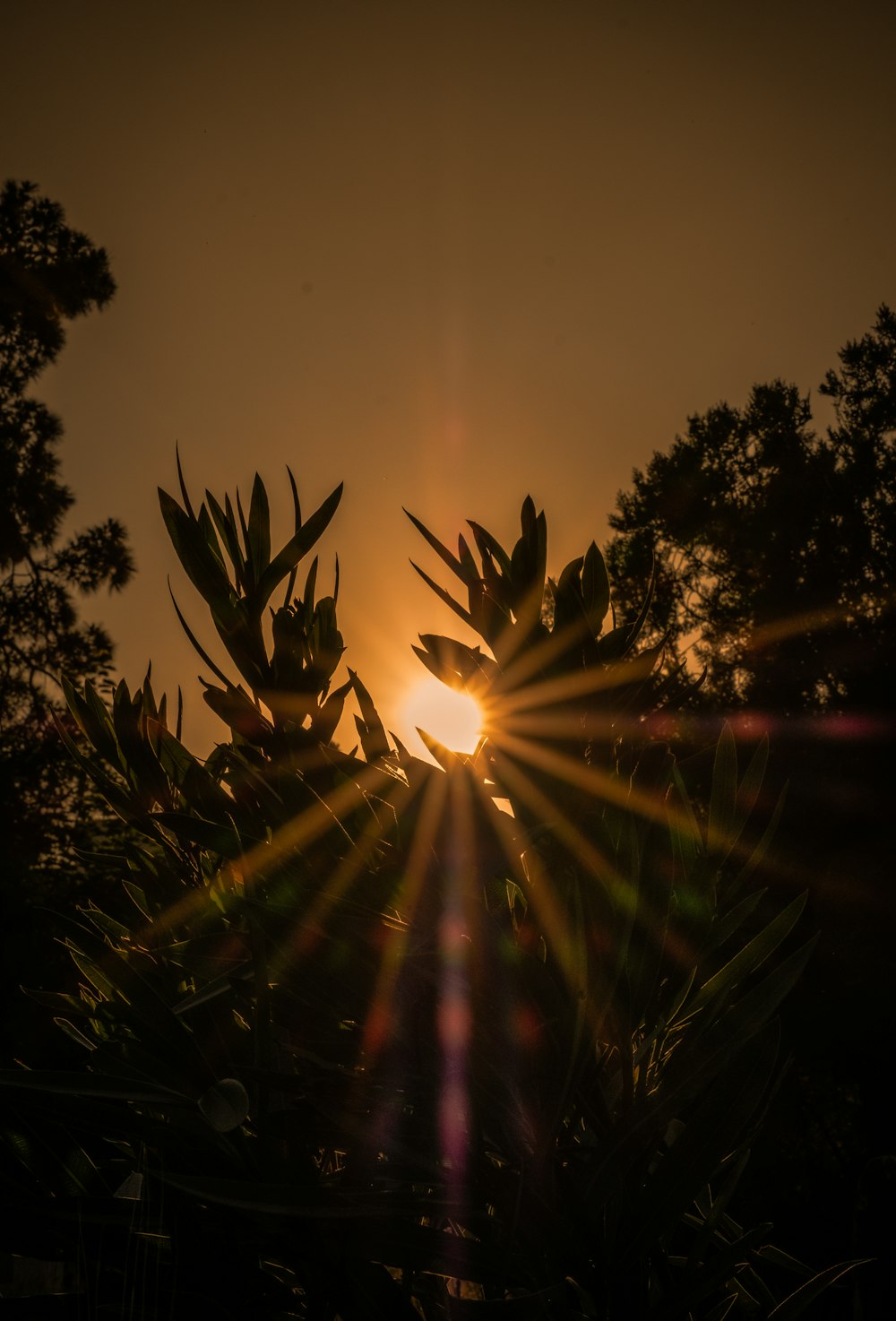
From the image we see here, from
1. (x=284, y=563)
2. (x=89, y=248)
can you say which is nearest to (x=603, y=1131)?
(x=284, y=563)

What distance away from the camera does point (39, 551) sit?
18.2 m

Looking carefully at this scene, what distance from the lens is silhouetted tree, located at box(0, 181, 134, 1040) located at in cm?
1577

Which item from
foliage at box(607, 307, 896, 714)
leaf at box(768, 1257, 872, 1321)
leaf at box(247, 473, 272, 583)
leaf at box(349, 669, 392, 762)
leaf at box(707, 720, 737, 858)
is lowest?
leaf at box(768, 1257, 872, 1321)

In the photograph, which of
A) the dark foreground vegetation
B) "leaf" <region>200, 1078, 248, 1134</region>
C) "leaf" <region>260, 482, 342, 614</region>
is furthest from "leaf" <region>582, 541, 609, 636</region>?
"leaf" <region>200, 1078, 248, 1134</region>

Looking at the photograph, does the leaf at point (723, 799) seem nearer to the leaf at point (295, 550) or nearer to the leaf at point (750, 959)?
the leaf at point (750, 959)

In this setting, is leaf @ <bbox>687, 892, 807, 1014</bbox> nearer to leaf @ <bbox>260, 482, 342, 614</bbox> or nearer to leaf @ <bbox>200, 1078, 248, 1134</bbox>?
leaf @ <bbox>200, 1078, 248, 1134</bbox>

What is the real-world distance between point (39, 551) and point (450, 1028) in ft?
64.6

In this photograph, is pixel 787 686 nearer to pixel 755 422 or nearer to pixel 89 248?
pixel 755 422

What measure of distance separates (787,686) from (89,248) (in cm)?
1888

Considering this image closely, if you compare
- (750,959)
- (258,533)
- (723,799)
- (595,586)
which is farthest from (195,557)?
(750,959)

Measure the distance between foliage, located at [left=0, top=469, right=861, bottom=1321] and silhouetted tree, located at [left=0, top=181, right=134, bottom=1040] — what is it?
1542cm

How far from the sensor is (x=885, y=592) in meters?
18.9

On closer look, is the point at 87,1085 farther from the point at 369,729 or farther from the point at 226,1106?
the point at 369,729

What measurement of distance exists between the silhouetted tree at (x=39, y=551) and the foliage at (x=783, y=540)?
38.6 ft
